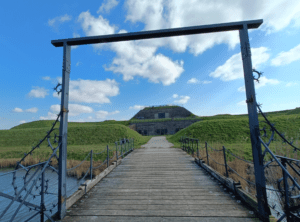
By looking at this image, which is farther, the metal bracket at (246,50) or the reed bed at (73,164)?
the reed bed at (73,164)

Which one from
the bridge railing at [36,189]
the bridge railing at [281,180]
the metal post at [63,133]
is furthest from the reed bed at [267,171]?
the bridge railing at [36,189]

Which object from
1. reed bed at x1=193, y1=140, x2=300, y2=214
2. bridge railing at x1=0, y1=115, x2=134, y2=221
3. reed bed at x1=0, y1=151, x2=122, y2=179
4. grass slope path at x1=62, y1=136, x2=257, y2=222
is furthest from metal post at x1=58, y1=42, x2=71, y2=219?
reed bed at x1=0, y1=151, x2=122, y2=179

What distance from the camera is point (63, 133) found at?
Result: 3121 mm

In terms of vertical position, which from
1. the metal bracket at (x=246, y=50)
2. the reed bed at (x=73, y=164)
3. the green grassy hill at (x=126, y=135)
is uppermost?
the metal bracket at (x=246, y=50)

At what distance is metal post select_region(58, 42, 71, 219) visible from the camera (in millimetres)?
2994

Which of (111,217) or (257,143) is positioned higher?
(257,143)

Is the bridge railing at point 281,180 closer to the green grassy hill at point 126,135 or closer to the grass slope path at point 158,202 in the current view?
the grass slope path at point 158,202

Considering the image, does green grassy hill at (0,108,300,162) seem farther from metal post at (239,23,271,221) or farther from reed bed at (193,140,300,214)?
metal post at (239,23,271,221)

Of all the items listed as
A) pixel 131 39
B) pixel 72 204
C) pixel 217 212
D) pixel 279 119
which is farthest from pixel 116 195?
pixel 279 119

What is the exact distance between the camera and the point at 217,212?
9.93ft

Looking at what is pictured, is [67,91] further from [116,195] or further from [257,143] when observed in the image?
[257,143]

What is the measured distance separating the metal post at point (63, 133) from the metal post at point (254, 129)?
3.68 meters

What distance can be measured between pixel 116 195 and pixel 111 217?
104 centimetres

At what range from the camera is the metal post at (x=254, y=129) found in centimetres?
277
